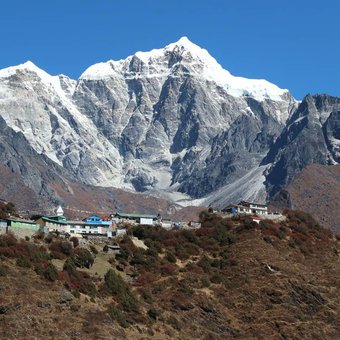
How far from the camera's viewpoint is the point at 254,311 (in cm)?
15950

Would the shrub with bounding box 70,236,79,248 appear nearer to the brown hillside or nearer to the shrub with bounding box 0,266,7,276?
the brown hillside

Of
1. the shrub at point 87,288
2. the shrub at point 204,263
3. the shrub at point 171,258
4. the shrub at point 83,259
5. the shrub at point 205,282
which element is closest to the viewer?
the shrub at point 87,288

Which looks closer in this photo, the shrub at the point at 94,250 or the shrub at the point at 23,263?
the shrub at the point at 23,263

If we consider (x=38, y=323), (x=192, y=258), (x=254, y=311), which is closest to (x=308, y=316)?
(x=254, y=311)

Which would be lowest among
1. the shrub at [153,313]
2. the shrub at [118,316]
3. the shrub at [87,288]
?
the shrub at [118,316]

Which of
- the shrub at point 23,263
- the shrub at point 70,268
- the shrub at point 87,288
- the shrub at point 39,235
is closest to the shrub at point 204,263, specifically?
the shrub at point 39,235

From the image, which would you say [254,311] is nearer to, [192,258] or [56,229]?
[192,258]

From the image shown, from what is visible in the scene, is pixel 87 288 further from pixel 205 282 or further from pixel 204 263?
pixel 204 263

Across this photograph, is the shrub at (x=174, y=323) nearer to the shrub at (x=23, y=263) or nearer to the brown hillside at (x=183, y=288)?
the brown hillside at (x=183, y=288)

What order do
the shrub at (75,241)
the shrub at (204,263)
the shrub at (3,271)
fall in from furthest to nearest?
the shrub at (204,263)
the shrub at (75,241)
the shrub at (3,271)

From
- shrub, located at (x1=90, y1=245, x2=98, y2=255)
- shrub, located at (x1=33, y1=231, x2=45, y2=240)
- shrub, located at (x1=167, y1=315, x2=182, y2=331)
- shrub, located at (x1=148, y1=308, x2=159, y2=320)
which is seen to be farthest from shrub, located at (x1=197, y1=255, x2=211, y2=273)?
shrub, located at (x1=33, y1=231, x2=45, y2=240)

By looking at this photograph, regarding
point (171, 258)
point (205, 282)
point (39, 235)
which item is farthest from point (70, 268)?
point (171, 258)

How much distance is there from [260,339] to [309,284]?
20717mm

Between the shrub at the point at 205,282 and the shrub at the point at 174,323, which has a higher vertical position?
the shrub at the point at 205,282
